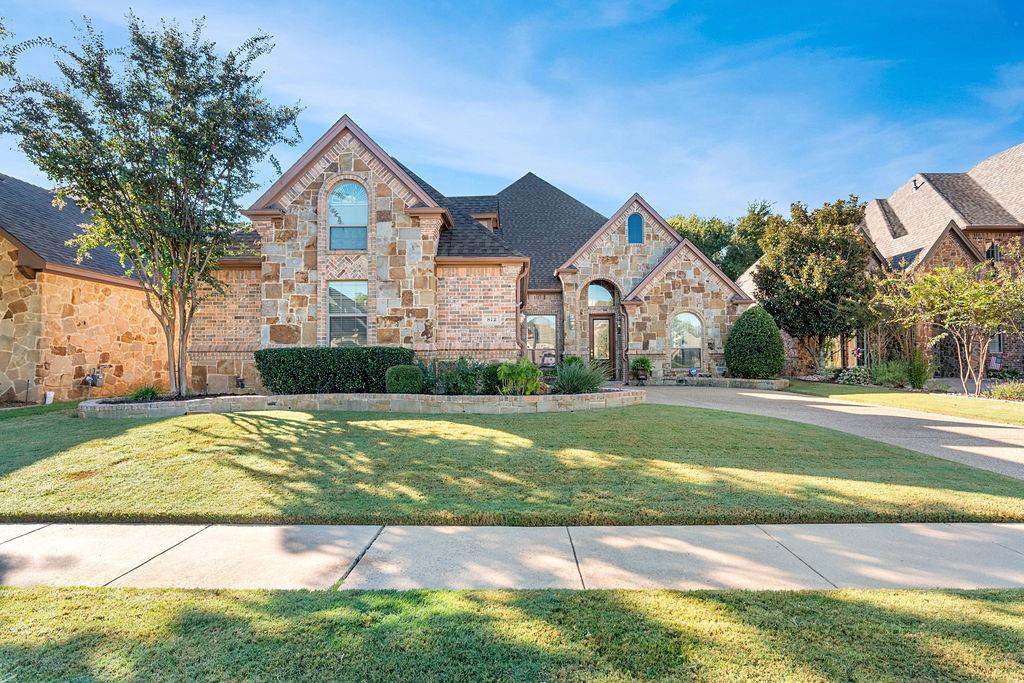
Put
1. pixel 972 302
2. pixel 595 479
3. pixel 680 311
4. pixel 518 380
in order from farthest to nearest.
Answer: pixel 680 311, pixel 972 302, pixel 518 380, pixel 595 479

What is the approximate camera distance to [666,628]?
2.44m

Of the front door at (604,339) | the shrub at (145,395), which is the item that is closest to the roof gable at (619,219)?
the front door at (604,339)

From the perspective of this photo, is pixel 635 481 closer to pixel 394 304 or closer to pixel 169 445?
pixel 169 445

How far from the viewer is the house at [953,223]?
21.7m

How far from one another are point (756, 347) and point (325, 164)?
53.5 ft

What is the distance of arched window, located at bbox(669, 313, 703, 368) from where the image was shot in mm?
19812

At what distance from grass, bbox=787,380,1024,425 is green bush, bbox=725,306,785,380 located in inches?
68.9

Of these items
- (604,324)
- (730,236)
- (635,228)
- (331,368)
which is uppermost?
(730,236)

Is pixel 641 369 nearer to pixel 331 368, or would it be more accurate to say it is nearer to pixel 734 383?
pixel 734 383

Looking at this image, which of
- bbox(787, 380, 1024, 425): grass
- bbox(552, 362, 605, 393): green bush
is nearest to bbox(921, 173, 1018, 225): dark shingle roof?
bbox(787, 380, 1024, 425): grass

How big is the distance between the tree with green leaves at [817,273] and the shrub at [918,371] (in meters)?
2.46

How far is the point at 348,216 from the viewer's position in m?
13.6

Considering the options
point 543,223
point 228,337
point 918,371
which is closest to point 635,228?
point 543,223

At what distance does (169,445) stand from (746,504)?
7.53 m
